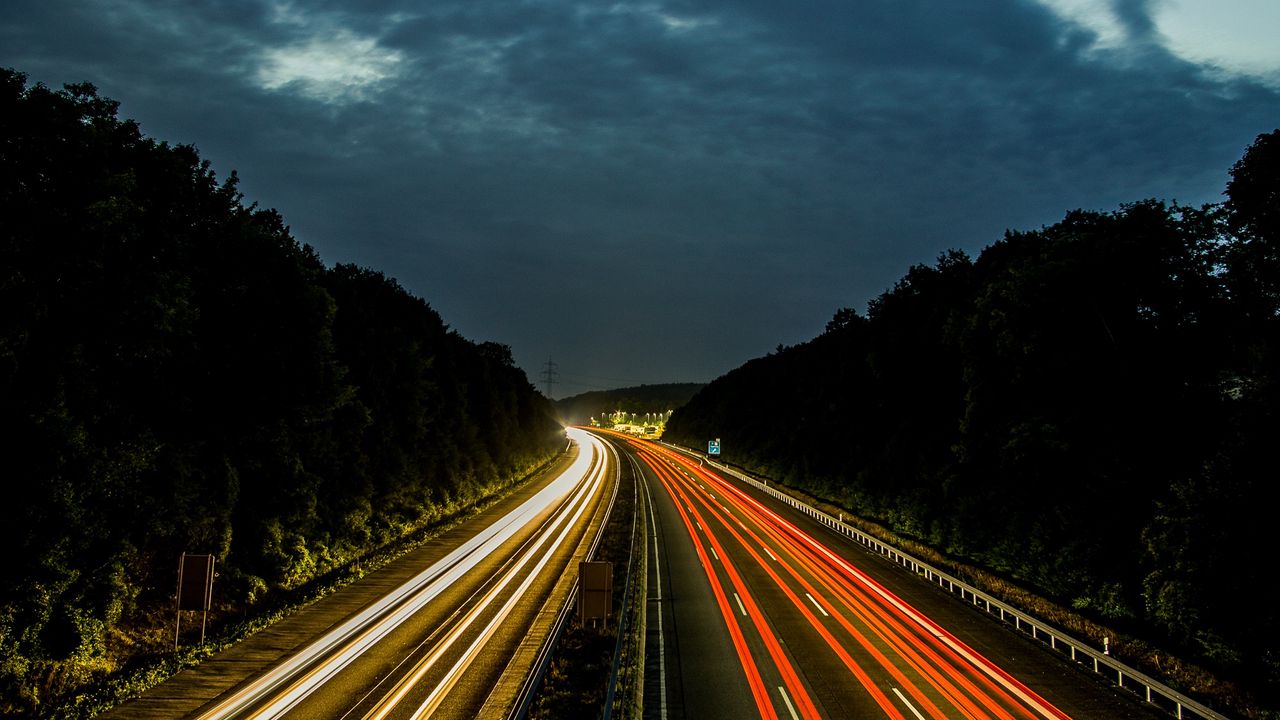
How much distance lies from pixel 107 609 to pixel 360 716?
767 centimetres

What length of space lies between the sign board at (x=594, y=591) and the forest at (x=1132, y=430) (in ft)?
51.2

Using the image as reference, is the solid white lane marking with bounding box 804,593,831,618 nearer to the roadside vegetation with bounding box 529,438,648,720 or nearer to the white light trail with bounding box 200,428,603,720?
the roadside vegetation with bounding box 529,438,648,720

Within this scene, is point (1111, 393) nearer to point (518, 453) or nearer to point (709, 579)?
point (709, 579)

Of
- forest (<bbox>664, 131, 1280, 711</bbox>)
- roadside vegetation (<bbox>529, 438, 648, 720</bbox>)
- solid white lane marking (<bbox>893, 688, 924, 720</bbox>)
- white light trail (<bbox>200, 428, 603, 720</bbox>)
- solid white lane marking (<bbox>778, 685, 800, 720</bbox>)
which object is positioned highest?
forest (<bbox>664, 131, 1280, 711</bbox>)

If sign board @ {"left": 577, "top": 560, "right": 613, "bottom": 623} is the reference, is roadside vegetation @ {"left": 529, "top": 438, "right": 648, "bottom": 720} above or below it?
below

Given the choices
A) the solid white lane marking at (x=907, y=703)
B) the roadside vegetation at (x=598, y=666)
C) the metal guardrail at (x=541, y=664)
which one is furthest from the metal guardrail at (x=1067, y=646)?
the metal guardrail at (x=541, y=664)

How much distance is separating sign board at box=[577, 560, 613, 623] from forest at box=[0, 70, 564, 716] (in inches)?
464

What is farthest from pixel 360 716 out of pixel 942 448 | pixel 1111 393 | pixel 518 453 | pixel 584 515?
pixel 518 453

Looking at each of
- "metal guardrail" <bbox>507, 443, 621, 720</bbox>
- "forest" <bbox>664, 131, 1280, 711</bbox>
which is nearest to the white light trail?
"metal guardrail" <bbox>507, 443, 621, 720</bbox>

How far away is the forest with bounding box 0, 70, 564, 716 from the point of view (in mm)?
14961

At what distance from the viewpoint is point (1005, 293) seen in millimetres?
27844

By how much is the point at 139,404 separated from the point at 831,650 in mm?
21414

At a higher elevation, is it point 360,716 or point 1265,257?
point 1265,257

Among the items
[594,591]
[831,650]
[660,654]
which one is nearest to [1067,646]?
[831,650]
